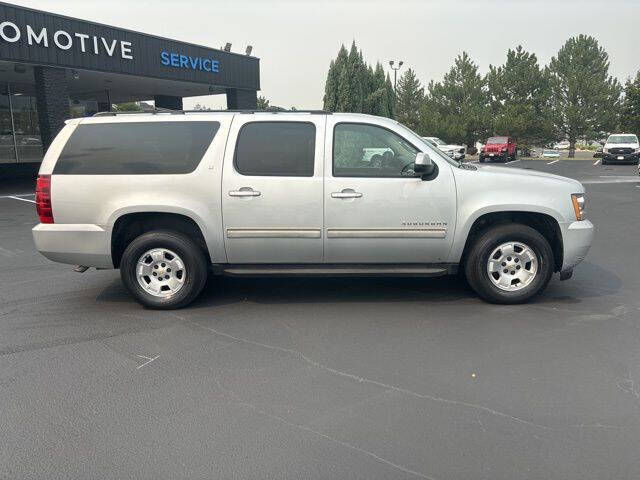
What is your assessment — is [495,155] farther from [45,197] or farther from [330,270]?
[45,197]

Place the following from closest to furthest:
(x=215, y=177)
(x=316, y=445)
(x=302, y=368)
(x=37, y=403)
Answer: (x=316, y=445)
(x=37, y=403)
(x=302, y=368)
(x=215, y=177)

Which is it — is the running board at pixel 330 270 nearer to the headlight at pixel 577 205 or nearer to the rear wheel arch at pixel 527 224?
the rear wheel arch at pixel 527 224

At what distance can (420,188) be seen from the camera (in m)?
5.25

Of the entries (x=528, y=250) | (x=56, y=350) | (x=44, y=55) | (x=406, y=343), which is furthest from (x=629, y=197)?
(x=44, y=55)

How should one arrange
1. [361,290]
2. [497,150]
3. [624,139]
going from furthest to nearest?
1. [497,150]
2. [624,139]
3. [361,290]

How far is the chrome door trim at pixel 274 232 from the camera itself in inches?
207

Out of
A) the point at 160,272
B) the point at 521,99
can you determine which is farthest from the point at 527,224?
the point at 521,99

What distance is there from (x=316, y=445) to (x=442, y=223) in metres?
2.91

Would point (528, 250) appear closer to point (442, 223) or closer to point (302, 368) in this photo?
point (442, 223)

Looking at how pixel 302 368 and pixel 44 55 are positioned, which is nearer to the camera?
pixel 302 368

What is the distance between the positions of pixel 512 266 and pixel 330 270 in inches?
73.3

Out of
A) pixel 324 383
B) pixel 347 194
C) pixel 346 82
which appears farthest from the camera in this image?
pixel 346 82

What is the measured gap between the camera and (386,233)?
527 cm

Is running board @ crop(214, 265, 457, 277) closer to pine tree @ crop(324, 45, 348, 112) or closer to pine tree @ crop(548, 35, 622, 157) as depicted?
pine tree @ crop(324, 45, 348, 112)
